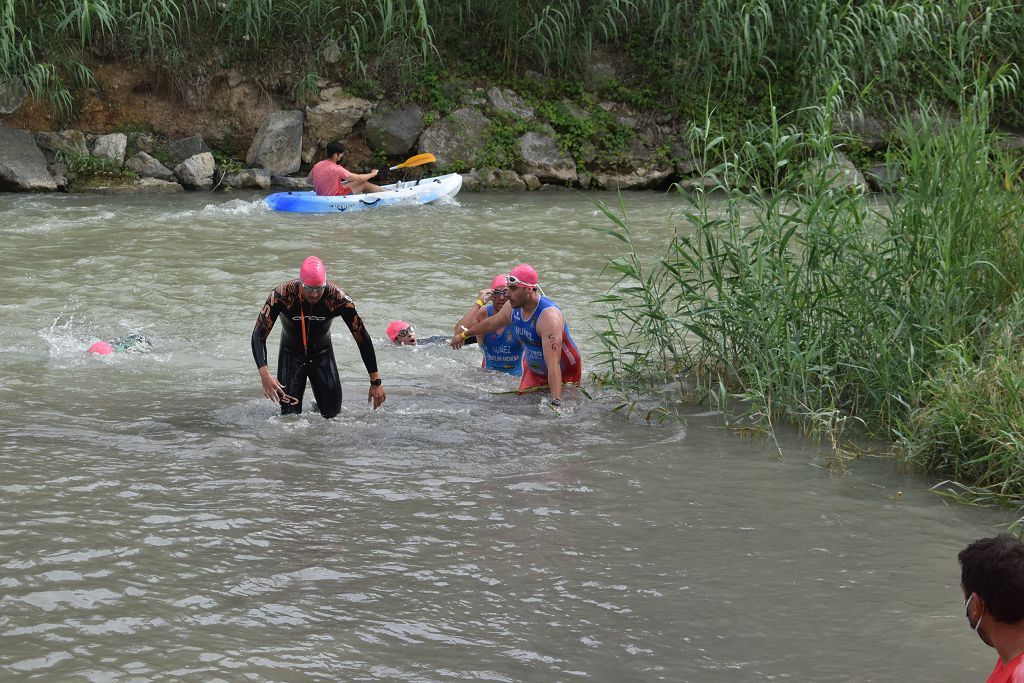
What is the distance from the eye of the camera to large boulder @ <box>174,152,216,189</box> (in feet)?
60.6

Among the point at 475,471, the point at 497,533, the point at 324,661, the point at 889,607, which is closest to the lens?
the point at 324,661

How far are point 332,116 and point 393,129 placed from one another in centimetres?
103

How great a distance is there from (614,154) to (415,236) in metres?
5.52

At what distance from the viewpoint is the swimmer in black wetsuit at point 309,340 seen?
734 cm

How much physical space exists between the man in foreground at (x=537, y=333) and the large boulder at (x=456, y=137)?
35.3 ft

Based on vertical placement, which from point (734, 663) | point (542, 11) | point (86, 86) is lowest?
point (734, 663)

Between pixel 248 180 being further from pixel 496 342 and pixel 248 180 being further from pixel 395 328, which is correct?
pixel 496 342

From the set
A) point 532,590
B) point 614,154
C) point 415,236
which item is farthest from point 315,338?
point 614,154

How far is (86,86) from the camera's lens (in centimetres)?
1875

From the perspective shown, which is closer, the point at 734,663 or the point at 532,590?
the point at 734,663

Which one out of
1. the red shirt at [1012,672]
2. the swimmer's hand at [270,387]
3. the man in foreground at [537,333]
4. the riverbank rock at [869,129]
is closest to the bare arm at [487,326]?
the man in foreground at [537,333]

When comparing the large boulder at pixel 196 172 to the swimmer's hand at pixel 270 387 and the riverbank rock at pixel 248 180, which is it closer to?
the riverbank rock at pixel 248 180

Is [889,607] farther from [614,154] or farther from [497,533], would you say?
[614,154]

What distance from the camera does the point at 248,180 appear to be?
61.2ft
